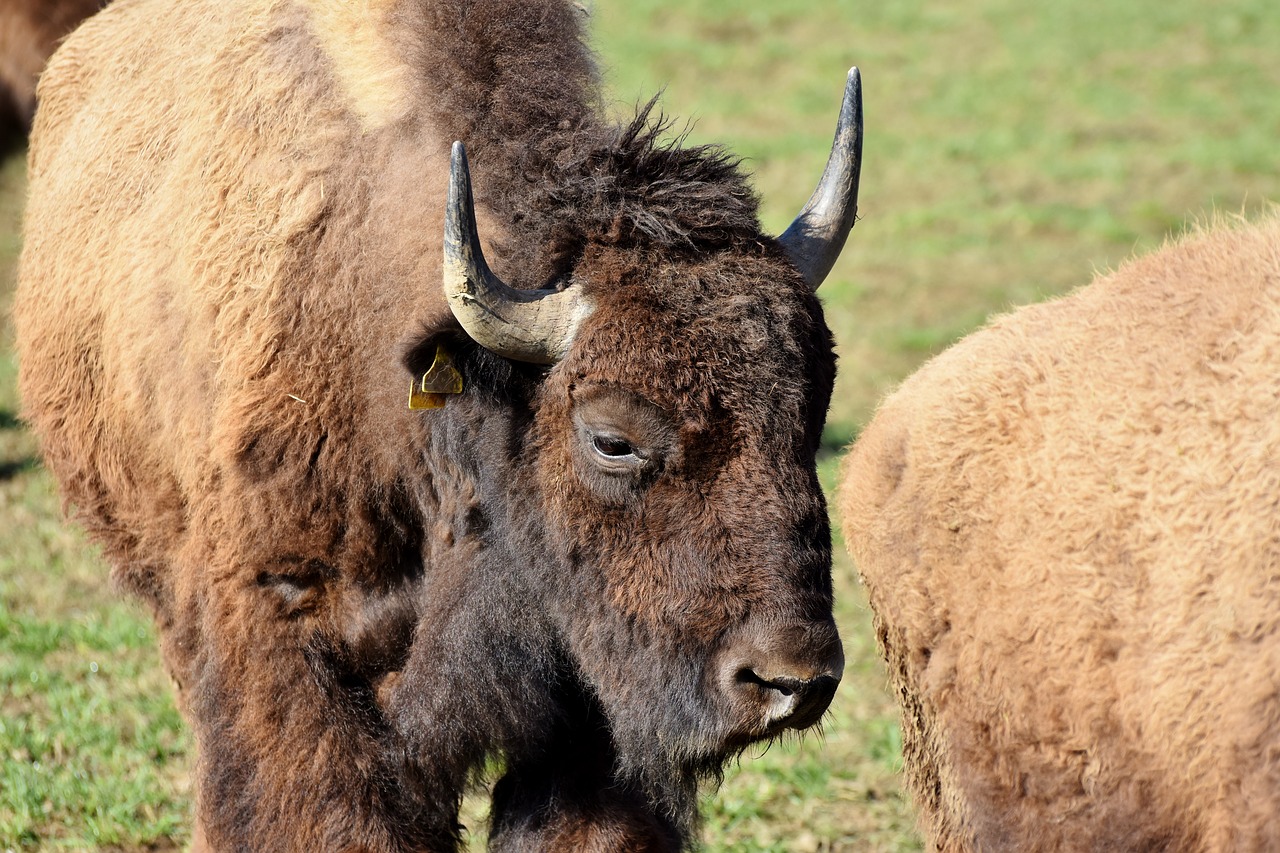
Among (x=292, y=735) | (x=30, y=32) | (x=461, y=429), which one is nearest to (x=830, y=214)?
(x=461, y=429)

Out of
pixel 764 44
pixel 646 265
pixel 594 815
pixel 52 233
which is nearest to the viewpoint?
pixel 646 265

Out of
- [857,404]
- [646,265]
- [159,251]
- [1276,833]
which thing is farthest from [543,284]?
[857,404]

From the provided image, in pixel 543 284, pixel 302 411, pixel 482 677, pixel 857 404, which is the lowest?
pixel 857 404

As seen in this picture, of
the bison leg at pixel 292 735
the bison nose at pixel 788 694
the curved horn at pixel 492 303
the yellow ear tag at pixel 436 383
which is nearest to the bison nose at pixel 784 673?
the bison nose at pixel 788 694

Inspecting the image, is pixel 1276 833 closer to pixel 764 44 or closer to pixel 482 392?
pixel 482 392

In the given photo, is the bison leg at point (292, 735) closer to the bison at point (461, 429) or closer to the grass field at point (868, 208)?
the bison at point (461, 429)

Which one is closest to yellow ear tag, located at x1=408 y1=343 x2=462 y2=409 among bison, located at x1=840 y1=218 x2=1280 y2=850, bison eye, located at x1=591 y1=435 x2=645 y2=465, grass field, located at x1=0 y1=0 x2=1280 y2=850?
bison eye, located at x1=591 y1=435 x2=645 y2=465

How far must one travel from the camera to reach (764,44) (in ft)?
67.2

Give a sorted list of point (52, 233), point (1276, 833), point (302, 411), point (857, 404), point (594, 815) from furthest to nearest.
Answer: point (857, 404) < point (52, 233) < point (594, 815) < point (302, 411) < point (1276, 833)

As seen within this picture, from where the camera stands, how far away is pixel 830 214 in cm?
394

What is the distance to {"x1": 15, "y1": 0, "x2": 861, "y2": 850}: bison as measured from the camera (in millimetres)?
3424

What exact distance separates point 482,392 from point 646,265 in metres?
0.56

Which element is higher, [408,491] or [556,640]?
[408,491]

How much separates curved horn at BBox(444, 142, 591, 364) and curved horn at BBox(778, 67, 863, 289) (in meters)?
0.75
